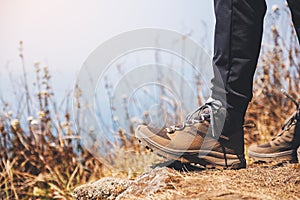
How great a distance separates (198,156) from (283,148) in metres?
0.47

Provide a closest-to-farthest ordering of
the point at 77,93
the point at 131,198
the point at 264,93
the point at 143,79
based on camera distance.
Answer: the point at 131,198
the point at 143,79
the point at 77,93
the point at 264,93

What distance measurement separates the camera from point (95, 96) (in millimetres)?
3412

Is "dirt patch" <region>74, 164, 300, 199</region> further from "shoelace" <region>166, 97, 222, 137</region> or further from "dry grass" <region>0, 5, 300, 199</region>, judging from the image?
"dry grass" <region>0, 5, 300, 199</region>

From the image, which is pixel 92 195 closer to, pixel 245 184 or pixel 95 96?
pixel 245 184

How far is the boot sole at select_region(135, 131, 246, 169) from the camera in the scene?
1.68m

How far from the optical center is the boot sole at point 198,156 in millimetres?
1680

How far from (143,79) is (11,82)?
4.08ft

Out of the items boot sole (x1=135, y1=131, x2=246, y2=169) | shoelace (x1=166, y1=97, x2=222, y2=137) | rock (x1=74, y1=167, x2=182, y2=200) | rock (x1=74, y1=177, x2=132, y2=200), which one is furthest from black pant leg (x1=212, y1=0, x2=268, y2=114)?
rock (x1=74, y1=177, x2=132, y2=200)

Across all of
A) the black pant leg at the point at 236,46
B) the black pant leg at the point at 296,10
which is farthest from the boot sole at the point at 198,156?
the black pant leg at the point at 296,10

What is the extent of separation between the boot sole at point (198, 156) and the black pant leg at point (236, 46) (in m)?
0.20

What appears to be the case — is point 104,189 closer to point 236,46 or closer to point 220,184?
point 220,184

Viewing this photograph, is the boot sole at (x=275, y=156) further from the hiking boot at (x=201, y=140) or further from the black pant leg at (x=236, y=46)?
the black pant leg at (x=236, y=46)

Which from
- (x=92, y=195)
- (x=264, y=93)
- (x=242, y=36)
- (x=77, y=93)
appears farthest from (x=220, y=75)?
(x=264, y=93)

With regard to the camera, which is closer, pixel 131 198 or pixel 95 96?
pixel 131 198
